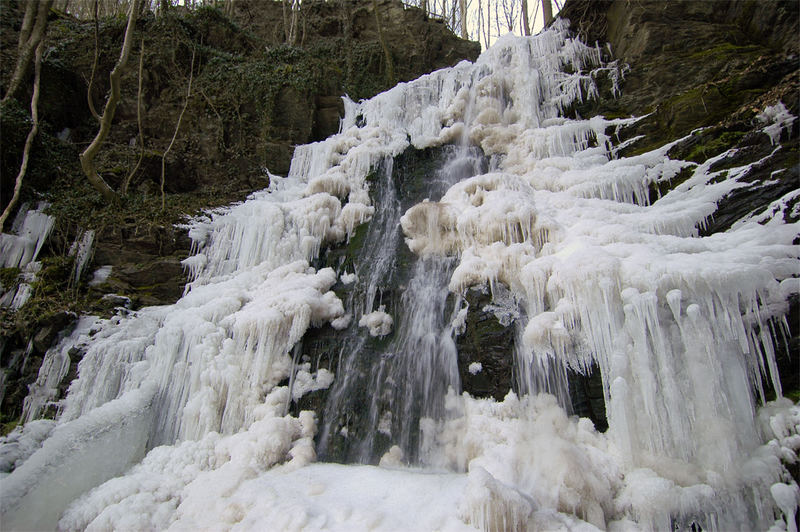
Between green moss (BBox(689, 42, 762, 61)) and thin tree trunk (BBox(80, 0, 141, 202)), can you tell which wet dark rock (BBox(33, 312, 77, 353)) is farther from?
green moss (BBox(689, 42, 762, 61))

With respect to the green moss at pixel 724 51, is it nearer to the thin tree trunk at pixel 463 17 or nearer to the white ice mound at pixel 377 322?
the white ice mound at pixel 377 322

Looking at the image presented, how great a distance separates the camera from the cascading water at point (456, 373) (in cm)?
329

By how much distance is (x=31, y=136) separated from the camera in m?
7.89

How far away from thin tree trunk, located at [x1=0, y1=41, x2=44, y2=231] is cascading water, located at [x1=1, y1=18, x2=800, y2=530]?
9.90 feet

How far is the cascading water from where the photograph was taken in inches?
129

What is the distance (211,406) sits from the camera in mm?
4887

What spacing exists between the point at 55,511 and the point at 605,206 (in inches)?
270

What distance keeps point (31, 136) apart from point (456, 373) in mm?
9206

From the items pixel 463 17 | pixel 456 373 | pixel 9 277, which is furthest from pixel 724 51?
pixel 463 17

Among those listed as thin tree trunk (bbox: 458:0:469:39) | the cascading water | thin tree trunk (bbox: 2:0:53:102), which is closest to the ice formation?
the cascading water

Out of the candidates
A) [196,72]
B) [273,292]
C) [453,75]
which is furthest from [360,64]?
[273,292]

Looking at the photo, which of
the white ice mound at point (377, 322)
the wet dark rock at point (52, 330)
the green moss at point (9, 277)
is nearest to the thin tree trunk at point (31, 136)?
the green moss at point (9, 277)

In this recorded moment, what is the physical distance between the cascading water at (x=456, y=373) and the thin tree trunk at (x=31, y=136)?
9.90 feet

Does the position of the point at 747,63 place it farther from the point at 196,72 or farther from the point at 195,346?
the point at 196,72
